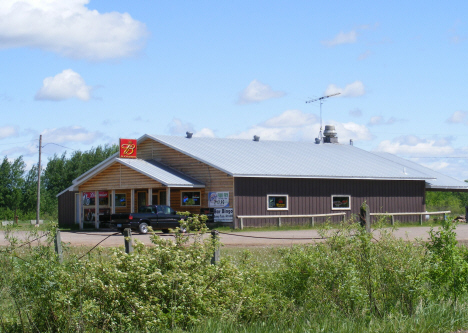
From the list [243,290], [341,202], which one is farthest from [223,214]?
[243,290]

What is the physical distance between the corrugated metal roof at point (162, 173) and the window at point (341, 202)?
8.42 m

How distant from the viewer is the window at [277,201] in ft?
111

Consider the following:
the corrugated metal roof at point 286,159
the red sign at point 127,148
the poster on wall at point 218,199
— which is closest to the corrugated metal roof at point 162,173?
the red sign at point 127,148

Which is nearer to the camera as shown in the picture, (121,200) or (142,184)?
(142,184)

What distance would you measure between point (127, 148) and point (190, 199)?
15.5 ft

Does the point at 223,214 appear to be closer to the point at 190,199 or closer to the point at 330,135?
the point at 190,199

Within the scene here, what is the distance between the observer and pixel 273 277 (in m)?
9.06

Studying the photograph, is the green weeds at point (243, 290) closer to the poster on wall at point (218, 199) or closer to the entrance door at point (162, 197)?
the poster on wall at point (218, 199)

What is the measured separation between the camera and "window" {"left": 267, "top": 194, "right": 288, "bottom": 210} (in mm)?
33878

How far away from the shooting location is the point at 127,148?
116ft

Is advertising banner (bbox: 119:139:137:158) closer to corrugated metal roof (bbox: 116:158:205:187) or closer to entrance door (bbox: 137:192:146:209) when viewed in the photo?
corrugated metal roof (bbox: 116:158:205:187)

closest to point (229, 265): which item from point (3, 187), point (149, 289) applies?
point (149, 289)

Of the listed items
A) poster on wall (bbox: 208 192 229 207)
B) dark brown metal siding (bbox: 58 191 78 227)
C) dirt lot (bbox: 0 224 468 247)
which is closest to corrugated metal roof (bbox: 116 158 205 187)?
poster on wall (bbox: 208 192 229 207)

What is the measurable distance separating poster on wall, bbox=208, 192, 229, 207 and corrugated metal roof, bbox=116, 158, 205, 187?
86cm
